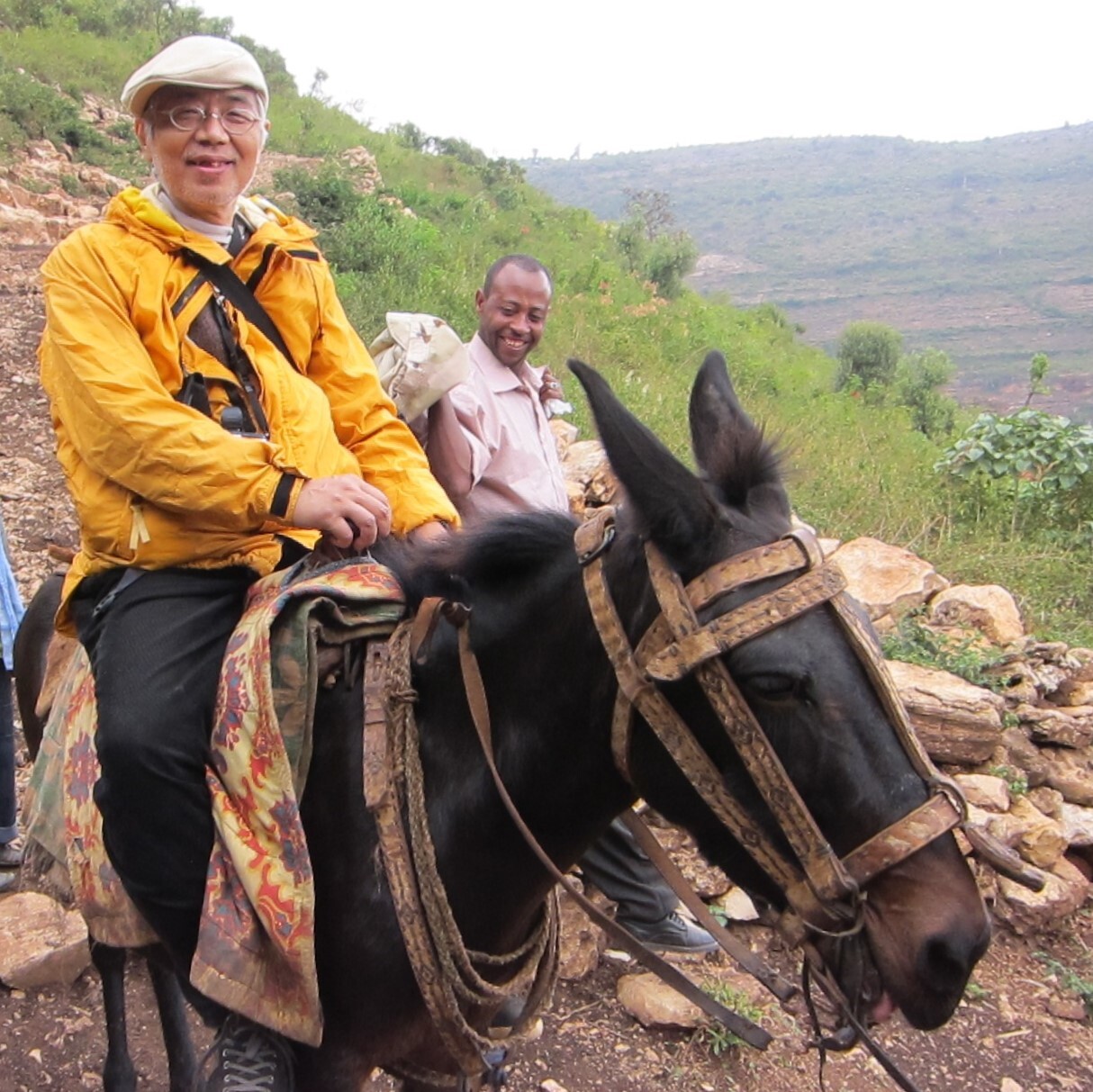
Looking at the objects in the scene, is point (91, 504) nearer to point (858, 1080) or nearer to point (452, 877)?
point (452, 877)

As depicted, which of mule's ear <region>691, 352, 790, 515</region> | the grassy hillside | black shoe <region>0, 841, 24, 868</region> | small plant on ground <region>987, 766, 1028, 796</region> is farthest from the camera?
the grassy hillside

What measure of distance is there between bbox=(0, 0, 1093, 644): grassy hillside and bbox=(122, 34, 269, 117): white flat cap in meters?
1.49

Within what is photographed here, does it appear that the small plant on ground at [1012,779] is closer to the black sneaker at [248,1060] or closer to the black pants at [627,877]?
the black pants at [627,877]

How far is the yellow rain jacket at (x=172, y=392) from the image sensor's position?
6.42ft

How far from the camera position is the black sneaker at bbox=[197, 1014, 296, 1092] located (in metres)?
2.00

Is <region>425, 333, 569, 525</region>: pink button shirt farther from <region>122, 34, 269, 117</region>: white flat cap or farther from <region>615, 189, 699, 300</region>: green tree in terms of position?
<region>615, 189, 699, 300</region>: green tree

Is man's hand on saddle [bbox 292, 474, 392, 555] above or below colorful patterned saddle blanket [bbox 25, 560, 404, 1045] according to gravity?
above

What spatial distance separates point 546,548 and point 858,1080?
9.43 feet

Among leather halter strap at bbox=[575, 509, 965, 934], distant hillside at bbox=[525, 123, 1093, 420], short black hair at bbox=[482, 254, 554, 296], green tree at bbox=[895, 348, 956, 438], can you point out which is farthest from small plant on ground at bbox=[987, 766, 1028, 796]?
distant hillside at bbox=[525, 123, 1093, 420]

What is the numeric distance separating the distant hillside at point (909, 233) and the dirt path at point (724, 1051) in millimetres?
54617

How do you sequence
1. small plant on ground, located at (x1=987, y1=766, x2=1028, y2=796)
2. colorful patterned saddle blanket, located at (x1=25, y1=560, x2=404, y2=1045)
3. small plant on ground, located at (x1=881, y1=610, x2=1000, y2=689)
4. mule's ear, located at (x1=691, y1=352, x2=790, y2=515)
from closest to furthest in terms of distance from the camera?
mule's ear, located at (x1=691, y1=352, x2=790, y2=515) → colorful patterned saddle blanket, located at (x1=25, y1=560, x2=404, y2=1045) → small plant on ground, located at (x1=987, y1=766, x2=1028, y2=796) → small plant on ground, located at (x1=881, y1=610, x2=1000, y2=689)

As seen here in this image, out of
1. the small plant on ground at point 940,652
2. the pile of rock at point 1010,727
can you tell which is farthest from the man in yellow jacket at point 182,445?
the small plant on ground at point 940,652

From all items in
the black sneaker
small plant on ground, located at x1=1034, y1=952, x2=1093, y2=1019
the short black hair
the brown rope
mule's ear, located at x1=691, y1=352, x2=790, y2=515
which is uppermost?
the short black hair

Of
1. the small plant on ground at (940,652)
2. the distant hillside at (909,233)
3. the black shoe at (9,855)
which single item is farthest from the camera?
the distant hillside at (909,233)
